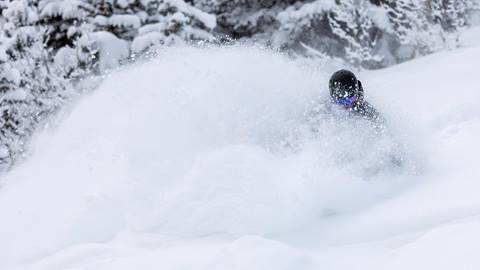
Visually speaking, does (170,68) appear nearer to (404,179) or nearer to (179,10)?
(179,10)

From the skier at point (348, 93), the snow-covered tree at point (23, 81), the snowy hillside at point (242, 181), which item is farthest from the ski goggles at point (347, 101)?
the snow-covered tree at point (23, 81)

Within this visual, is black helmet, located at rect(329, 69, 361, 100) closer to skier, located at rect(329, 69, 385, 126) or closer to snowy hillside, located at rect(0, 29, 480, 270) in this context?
skier, located at rect(329, 69, 385, 126)

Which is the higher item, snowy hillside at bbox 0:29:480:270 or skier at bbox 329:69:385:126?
skier at bbox 329:69:385:126

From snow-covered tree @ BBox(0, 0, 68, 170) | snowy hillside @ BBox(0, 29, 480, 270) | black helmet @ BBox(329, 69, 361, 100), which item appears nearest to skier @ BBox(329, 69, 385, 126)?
black helmet @ BBox(329, 69, 361, 100)

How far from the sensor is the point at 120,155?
545 cm

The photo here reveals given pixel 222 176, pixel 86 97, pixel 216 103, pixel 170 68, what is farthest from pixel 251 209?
pixel 86 97

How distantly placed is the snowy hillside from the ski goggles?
203 mm

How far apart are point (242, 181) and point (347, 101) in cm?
140

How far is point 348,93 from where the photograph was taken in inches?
209

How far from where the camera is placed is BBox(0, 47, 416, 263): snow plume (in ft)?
15.1

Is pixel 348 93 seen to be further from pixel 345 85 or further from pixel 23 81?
pixel 23 81

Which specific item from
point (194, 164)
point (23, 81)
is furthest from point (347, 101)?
point (23, 81)

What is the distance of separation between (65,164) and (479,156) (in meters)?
4.06

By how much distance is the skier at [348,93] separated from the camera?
5.30 meters
